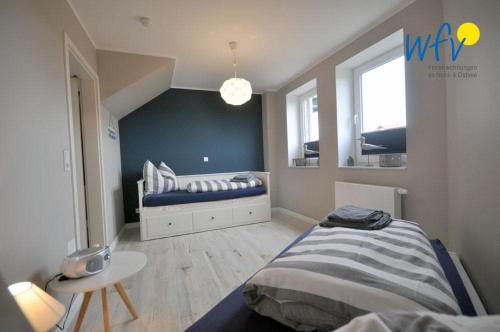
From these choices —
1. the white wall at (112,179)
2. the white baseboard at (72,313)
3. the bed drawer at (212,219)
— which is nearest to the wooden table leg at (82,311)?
the white baseboard at (72,313)

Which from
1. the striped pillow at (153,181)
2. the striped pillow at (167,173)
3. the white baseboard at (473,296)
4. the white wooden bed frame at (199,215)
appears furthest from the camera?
the striped pillow at (167,173)

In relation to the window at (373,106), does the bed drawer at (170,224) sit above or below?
below

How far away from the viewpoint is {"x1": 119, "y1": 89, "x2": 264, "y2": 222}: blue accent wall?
3695 millimetres

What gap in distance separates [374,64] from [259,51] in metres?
1.36

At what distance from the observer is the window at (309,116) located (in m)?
3.73

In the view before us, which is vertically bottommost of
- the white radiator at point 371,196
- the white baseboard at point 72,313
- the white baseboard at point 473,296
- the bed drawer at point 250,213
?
the white baseboard at point 72,313

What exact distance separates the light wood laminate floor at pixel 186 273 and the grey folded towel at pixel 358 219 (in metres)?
0.97

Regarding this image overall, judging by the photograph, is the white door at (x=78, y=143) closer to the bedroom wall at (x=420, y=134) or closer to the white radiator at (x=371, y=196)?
the white radiator at (x=371, y=196)

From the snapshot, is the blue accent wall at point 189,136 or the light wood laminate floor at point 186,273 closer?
the light wood laminate floor at point 186,273

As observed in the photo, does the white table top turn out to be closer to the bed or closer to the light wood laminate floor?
the light wood laminate floor

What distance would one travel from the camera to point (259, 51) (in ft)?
9.02

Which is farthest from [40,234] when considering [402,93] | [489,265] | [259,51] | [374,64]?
[374,64]

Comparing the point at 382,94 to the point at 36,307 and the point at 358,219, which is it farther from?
the point at 36,307

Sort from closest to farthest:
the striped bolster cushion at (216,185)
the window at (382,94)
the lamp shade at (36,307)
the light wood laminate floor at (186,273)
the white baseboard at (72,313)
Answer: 1. the lamp shade at (36,307)
2. the white baseboard at (72,313)
3. the light wood laminate floor at (186,273)
4. the window at (382,94)
5. the striped bolster cushion at (216,185)
